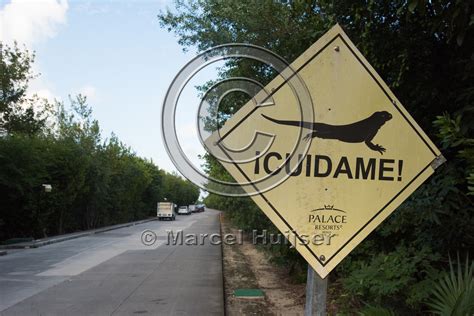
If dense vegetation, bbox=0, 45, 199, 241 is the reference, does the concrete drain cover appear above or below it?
below

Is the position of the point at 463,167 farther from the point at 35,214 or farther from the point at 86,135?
the point at 86,135

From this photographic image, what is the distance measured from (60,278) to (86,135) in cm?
2725

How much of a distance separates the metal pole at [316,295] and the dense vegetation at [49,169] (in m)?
20.8

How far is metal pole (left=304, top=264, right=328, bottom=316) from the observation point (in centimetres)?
262

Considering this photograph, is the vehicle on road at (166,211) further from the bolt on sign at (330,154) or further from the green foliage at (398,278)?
the bolt on sign at (330,154)

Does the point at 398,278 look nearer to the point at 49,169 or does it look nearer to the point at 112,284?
the point at 112,284

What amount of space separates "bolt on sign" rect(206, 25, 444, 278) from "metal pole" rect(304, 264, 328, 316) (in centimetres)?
6

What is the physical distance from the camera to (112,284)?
432 inches

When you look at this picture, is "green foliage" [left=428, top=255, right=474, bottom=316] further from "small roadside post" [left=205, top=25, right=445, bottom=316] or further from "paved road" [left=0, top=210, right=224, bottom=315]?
"paved road" [left=0, top=210, right=224, bottom=315]

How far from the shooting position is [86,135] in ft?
124

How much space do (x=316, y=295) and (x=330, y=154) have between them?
0.78m

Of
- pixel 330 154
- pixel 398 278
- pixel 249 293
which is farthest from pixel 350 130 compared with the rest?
pixel 249 293

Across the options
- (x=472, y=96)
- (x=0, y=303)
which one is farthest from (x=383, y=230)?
(x=0, y=303)

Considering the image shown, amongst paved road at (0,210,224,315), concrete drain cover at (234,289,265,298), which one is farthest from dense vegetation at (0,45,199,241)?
concrete drain cover at (234,289,265,298)
